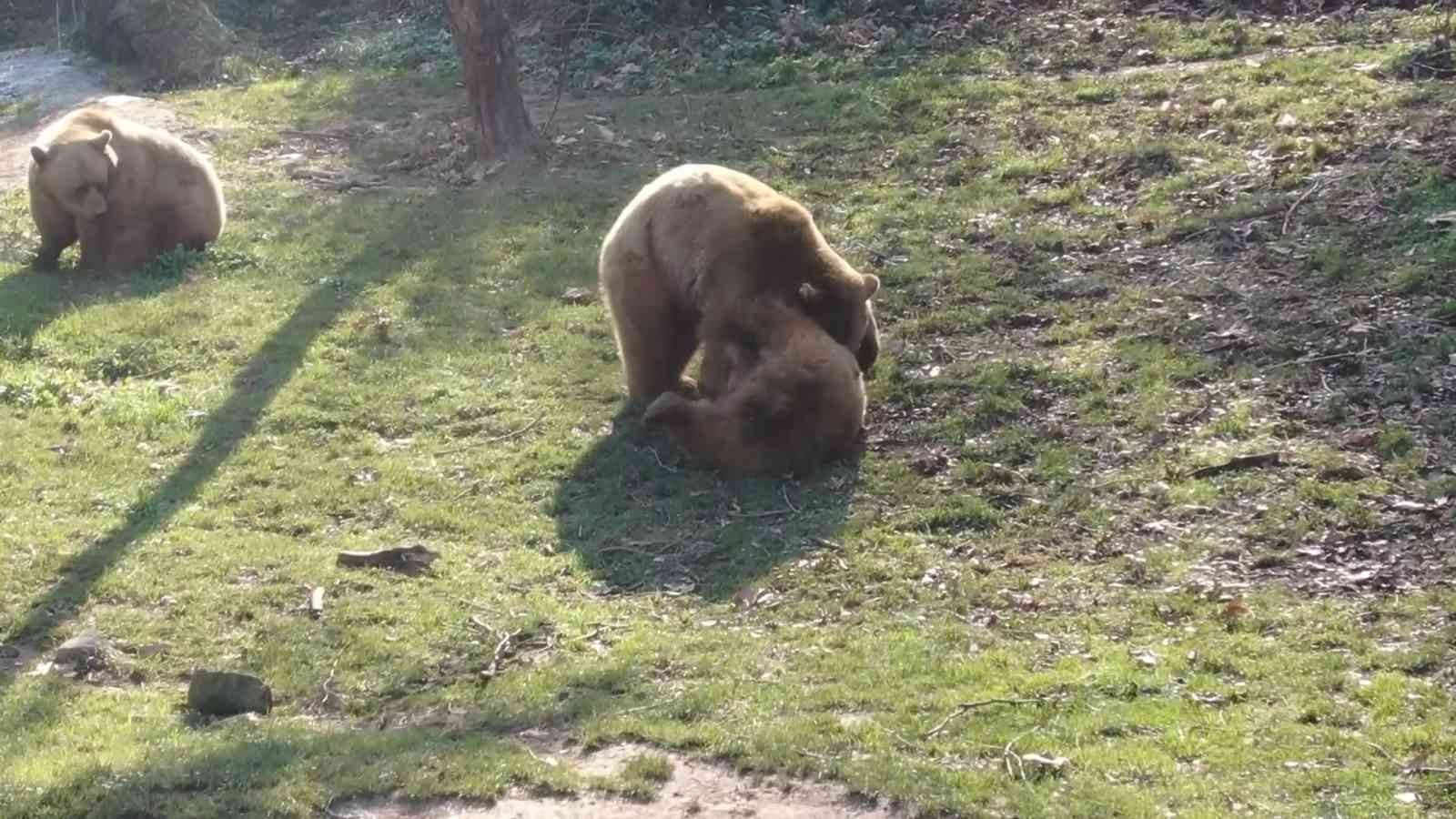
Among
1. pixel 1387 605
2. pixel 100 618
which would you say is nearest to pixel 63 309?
pixel 100 618

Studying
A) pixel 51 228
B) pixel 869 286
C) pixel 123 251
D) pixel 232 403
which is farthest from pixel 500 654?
pixel 51 228

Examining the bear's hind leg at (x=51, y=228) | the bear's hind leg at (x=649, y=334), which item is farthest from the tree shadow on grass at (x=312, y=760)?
the bear's hind leg at (x=51, y=228)

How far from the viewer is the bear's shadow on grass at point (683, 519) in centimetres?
936

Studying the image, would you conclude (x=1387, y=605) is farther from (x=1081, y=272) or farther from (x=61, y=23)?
(x=61, y=23)

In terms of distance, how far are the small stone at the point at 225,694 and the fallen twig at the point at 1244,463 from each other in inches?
209

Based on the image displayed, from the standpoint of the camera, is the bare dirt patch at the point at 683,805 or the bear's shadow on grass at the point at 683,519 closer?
the bare dirt patch at the point at 683,805

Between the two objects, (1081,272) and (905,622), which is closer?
(905,622)

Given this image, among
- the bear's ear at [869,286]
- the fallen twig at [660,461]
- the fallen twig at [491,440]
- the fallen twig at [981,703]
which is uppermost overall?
the bear's ear at [869,286]

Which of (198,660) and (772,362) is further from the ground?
(772,362)

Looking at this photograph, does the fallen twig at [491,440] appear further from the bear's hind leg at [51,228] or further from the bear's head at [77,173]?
the bear's hind leg at [51,228]

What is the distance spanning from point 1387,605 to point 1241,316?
408 centimetres

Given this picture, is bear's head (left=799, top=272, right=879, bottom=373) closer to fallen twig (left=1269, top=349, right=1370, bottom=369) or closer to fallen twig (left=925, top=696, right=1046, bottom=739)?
fallen twig (left=1269, top=349, right=1370, bottom=369)

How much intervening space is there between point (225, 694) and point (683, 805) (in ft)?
7.49

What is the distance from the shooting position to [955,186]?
15.5 metres
